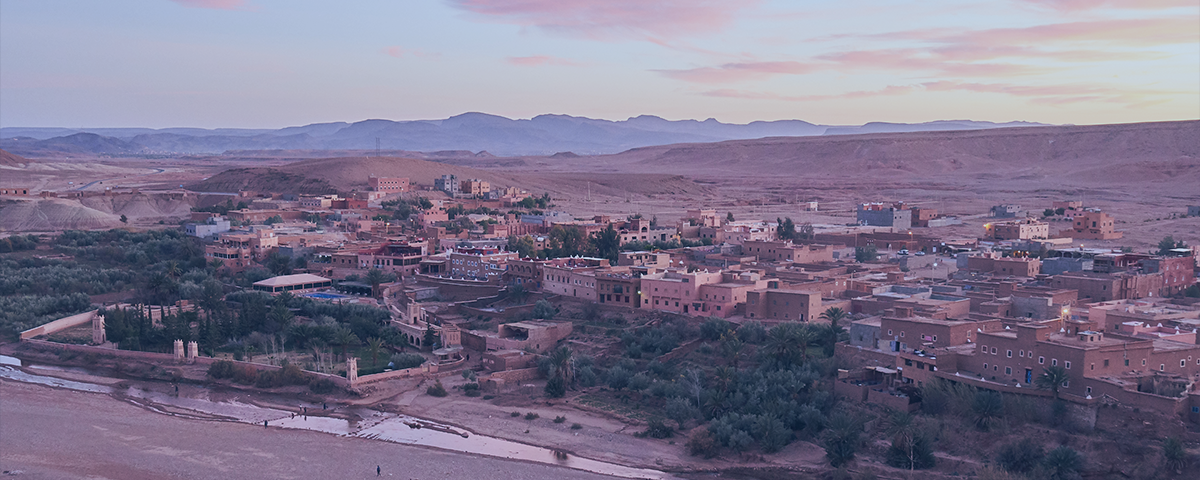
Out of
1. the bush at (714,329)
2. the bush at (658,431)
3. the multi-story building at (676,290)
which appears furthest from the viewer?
the multi-story building at (676,290)

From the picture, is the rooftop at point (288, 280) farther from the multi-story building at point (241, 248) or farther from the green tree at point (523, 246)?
the green tree at point (523, 246)

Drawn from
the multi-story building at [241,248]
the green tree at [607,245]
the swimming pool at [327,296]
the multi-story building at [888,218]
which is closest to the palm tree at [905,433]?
the green tree at [607,245]

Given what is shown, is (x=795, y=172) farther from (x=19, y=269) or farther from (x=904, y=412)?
(x=904, y=412)

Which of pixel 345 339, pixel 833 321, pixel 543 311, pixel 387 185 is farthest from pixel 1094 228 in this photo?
pixel 387 185

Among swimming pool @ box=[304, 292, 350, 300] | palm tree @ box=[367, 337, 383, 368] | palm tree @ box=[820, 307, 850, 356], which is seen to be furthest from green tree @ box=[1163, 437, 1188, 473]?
swimming pool @ box=[304, 292, 350, 300]

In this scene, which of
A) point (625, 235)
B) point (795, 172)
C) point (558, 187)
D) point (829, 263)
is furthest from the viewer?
point (795, 172)

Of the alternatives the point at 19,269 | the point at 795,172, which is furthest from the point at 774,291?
the point at 795,172

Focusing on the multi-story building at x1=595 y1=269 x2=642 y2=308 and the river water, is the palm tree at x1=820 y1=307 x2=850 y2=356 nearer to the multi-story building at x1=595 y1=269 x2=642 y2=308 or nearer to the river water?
the multi-story building at x1=595 y1=269 x2=642 y2=308
